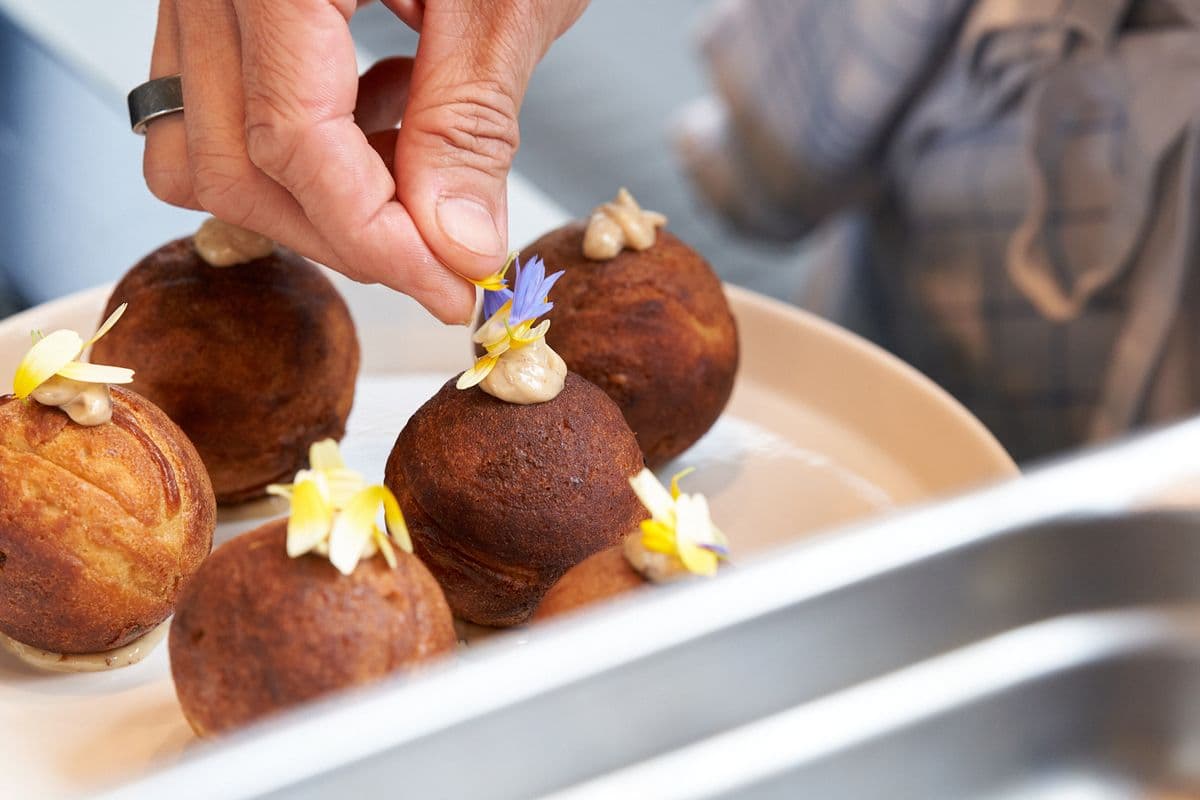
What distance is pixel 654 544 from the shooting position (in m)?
0.80

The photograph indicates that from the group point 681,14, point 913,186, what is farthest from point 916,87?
point 681,14

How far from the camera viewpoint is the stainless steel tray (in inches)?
21.0

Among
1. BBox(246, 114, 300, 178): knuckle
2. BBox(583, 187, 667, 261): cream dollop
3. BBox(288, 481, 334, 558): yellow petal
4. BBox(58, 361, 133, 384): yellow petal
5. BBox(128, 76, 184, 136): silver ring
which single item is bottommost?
BBox(583, 187, 667, 261): cream dollop

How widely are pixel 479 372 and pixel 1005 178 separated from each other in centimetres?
98

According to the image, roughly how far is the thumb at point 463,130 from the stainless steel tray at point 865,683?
46 centimetres

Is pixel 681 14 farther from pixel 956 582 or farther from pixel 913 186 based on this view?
pixel 956 582

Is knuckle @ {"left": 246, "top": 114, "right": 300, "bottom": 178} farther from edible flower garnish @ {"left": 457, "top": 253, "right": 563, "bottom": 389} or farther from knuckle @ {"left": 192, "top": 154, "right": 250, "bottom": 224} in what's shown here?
edible flower garnish @ {"left": 457, "top": 253, "right": 563, "bottom": 389}

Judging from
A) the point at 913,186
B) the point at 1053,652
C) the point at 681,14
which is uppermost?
the point at 1053,652

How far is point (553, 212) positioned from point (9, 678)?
0.84 m

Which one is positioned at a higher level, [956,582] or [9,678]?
[956,582]

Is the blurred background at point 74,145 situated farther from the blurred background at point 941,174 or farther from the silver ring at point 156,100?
the silver ring at point 156,100

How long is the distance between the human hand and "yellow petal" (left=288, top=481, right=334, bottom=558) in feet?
0.95

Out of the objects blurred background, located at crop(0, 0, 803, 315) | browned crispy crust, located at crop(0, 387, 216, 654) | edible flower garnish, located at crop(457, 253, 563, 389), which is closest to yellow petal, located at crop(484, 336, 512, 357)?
edible flower garnish, located at crop(457, 253, 563, 389)

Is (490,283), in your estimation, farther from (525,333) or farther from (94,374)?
(94,374)
